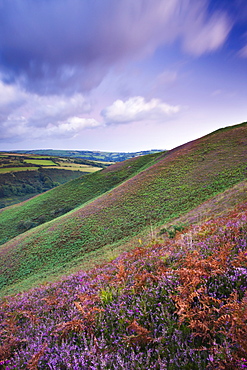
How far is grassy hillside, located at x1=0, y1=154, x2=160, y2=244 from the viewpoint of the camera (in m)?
37.4

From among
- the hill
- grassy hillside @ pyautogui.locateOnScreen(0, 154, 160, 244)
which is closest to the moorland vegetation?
grassy hillside @ pyautogui.locateOnScreen(0, 154, 160, 244)

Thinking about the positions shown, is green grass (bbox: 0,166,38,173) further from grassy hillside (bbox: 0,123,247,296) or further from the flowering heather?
the flowering heather

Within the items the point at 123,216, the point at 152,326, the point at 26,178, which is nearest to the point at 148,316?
the point at 152,326

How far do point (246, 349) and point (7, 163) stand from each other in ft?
595

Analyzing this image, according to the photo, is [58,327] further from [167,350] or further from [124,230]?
[124,230]

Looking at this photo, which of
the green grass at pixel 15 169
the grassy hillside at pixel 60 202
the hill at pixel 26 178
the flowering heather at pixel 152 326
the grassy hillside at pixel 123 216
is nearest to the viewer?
the flowering heather at pixel 152 326

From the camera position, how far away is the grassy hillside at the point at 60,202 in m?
37.4

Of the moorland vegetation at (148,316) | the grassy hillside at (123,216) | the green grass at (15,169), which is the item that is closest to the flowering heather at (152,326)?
the moorland vegetation at (148,316)

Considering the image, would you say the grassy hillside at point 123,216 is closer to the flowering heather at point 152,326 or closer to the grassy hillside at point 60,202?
the flowering heather at point 152,326

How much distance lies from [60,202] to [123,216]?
28.1m

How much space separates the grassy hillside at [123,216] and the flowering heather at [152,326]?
1116 cm

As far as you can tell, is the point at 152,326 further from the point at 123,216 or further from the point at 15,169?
the point at 15,169

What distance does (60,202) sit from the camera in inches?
1764

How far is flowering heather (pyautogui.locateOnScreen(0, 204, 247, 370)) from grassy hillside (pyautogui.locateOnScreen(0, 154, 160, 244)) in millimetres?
37165
